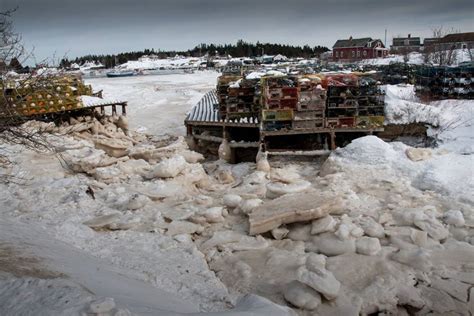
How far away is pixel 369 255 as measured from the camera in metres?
5.93

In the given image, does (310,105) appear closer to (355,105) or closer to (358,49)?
(355,105)

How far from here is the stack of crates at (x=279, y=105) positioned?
10703 millimetres

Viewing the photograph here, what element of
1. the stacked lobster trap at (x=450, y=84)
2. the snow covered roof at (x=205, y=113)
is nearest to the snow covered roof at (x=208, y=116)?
the snow covered roof at (x=205, y=113)

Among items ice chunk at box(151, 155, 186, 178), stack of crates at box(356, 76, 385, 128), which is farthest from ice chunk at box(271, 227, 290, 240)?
stack of crates at box(356, 76, 385, 128)

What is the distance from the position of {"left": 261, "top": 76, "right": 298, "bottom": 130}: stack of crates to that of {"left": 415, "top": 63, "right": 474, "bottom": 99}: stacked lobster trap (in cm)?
904

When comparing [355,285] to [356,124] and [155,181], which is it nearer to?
[155,181]

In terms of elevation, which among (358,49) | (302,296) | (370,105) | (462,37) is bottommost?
(302,296)

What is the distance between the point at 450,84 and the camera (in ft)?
56.9

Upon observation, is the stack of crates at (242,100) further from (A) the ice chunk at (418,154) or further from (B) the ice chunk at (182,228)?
(B) the ice chunk at (182,228)

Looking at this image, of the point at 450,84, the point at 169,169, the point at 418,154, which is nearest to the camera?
the point at 169,169

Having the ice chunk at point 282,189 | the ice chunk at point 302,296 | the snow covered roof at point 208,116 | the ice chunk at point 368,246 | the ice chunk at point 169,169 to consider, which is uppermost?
the snow covered roof at point 208,116

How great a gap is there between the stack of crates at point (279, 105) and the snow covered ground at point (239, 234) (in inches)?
41.9

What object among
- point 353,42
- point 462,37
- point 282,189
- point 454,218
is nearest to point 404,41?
point 353,42

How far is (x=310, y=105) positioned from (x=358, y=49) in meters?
56.5
